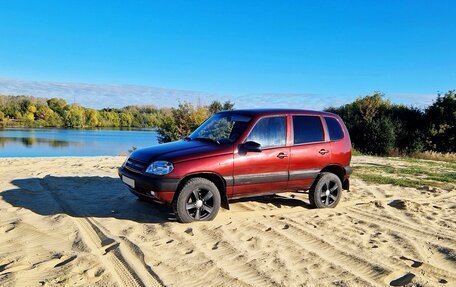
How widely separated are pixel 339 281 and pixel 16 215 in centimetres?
506

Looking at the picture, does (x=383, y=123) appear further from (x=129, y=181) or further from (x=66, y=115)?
(x=66, y=115)

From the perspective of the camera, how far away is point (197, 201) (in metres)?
6.27

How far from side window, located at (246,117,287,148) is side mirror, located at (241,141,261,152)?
8.4 inches

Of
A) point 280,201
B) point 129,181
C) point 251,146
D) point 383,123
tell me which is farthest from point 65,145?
point 251,146

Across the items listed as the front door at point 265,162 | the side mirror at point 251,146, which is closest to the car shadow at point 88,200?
the front door at point 265,162

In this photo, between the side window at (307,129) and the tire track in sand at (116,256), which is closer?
the tire track in sand at (116,256)

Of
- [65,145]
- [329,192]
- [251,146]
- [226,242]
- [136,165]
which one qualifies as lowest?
[65,145]

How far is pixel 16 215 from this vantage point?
21.0 feet

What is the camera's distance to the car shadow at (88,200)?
22.1ft

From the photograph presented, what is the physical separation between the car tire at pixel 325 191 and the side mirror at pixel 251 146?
171 centimetres

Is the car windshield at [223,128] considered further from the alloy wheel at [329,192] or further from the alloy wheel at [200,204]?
the alloy wheel at [329,192]

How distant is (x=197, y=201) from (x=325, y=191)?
2.80 m

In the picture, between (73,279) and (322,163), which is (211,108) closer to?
(322,163)

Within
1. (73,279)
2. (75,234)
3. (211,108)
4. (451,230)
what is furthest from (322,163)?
(211,108)
